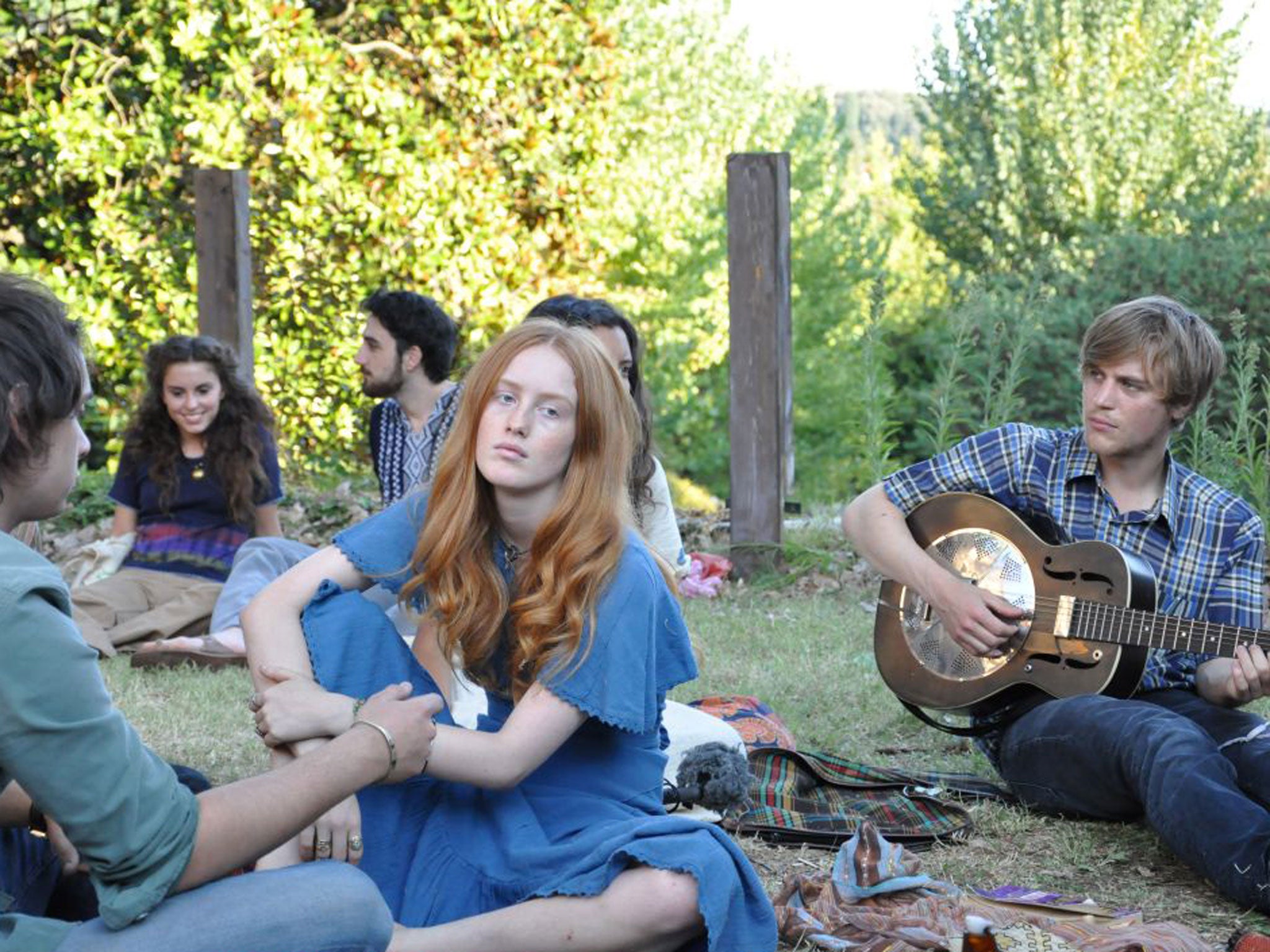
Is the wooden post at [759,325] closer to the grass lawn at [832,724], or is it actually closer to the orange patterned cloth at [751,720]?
the grass lawn at [832,724]

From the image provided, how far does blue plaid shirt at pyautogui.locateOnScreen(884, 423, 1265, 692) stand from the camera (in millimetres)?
4172

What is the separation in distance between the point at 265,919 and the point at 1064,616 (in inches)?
104

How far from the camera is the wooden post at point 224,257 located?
27.1 ft

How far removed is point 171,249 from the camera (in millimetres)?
→ 11727

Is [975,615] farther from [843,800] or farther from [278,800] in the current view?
[278,800]

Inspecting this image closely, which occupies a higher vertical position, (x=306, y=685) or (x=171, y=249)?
(x=171, y=249)

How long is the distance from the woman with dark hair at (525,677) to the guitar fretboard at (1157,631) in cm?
148

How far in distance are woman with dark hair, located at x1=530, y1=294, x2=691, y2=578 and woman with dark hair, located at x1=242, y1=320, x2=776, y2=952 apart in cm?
164

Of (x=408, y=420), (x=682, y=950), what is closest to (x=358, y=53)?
(x=408, y=420)

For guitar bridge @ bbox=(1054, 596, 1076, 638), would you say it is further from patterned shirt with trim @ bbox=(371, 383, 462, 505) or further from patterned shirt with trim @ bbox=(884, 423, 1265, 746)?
patterned shirt with trim @ bbox=(371, 383, 462, 505)

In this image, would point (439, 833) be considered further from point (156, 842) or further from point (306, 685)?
point (156, 842)

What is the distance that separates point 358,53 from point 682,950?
35.1ft

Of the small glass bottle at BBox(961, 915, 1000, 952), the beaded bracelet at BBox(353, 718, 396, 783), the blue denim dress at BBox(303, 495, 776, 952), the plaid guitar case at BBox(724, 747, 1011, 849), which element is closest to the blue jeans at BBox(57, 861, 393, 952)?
the beaded bracelet at BBox(353, 718, 396, 783)

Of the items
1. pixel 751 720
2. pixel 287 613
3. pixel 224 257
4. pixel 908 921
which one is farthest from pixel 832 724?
pixel 224 257
